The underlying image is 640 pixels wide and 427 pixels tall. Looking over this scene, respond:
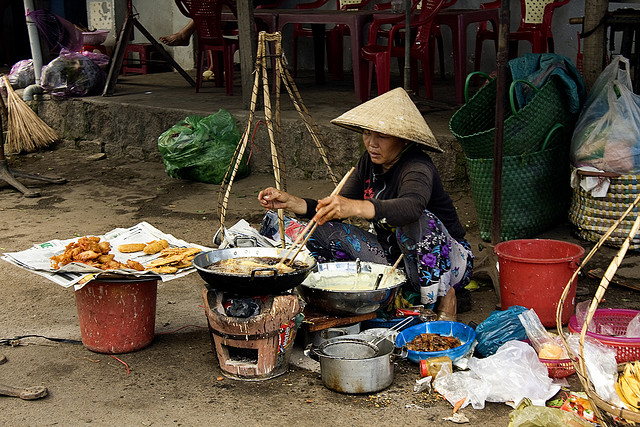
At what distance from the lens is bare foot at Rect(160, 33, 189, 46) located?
10.0 m

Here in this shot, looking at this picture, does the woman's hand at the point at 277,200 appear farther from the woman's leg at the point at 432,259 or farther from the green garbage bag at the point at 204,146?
the green garbage bag at the point at 204,146

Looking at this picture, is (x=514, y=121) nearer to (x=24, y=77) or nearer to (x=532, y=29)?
(x=532, y=29)

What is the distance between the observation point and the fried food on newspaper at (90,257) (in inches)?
128

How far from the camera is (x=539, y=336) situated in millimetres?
3209

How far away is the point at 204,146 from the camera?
6.62 metres

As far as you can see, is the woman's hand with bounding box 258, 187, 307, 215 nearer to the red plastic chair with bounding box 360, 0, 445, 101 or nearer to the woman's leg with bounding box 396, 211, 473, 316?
the woman's leg with bounding box 396, 211, 473, 316

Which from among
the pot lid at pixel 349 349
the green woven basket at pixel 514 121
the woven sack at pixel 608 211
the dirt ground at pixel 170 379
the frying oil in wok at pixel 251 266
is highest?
the green woven basket at pixel 514 121

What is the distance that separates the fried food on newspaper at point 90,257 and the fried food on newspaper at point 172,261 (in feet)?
0.23

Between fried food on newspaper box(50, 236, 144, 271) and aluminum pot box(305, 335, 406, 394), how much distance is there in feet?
2.89

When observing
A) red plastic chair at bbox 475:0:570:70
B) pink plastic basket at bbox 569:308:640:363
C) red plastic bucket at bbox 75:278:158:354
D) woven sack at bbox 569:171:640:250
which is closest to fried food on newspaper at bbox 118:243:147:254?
red plastic bucket at bbox 75:278:158:354

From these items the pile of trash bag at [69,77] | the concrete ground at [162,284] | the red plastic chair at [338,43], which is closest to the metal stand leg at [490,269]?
the concrete ground at [162,284]

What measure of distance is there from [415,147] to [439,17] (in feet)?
12.2

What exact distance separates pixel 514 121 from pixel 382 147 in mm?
1339

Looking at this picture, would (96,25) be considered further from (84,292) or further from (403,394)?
(403,394)
